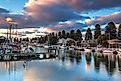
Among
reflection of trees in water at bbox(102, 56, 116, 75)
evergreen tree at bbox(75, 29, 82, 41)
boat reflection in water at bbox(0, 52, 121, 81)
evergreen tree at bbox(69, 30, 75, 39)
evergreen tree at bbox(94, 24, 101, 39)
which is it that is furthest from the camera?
evergreen tree at bbox(69, 30, 75, 39)

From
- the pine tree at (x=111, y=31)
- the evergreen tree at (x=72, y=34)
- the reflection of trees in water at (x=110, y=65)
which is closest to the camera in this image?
the reflection of trees in water at (x=110, y=65)

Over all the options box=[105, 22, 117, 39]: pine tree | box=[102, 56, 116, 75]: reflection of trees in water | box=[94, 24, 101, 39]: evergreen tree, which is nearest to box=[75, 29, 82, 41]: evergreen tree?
box=[94, 24, 101, 39]: evergreen tree

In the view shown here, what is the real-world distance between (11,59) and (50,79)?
88.4ft

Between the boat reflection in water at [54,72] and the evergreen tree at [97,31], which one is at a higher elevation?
the evergreen tree at [97,31]

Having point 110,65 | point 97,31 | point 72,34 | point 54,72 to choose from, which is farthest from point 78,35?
point 54,72

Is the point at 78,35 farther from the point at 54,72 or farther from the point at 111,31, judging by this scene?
the point at 54,72

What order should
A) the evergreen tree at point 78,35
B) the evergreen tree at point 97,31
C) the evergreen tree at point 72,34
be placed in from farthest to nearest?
1. the evergreen tree at point 72,34
2. the evergreen tree at point 78,35
3. the evergreen tree at point 97,31

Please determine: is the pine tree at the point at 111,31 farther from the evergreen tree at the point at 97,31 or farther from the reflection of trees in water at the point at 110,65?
the reflection of trees in water at the point at 110,65

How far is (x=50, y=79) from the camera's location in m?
42.8

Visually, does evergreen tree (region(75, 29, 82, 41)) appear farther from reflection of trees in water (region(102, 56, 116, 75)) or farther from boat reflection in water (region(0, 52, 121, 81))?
boat reflection in water (region(0, 52, 121, 81))

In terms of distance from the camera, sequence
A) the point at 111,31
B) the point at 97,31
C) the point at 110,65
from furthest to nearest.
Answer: the point at 97,31, the point at 111,31, the point at 110,65

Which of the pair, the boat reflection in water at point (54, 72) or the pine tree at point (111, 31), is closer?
the boat reflection in water at point (54, 72)

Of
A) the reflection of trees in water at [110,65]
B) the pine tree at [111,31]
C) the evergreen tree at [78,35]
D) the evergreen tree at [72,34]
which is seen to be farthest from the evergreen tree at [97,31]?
the reflection of trees in water at [110,65]

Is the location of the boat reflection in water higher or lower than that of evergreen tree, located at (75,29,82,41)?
lower
